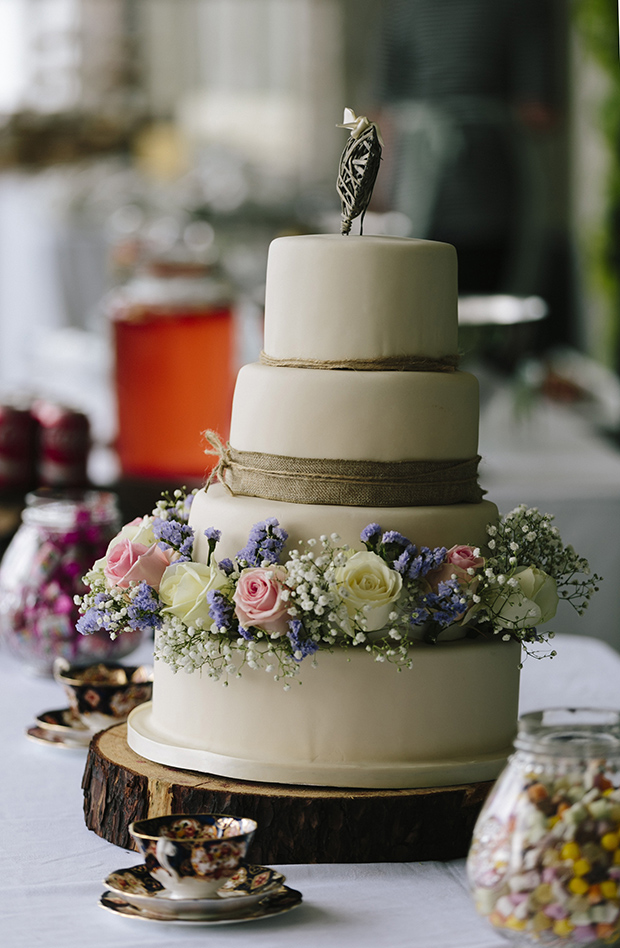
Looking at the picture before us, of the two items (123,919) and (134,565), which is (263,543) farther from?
(123,919)

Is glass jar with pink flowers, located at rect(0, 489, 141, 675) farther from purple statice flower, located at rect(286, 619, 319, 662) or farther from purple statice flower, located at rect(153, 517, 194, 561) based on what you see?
purple statice flower, located at rect(286, 619, 319, 662)

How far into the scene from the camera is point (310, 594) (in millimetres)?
1073

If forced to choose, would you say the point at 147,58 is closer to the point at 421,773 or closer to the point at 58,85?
the point at 58,85

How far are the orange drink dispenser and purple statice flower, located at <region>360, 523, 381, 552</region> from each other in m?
1.62

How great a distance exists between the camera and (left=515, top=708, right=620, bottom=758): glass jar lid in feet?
2.82

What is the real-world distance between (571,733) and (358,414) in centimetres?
39

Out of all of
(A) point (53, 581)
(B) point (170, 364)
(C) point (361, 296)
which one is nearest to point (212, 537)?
(C) point (361, 296)

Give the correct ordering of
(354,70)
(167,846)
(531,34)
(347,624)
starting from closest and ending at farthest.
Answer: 1. (167,846)
2. (347,624)
3. (531,34)
4. (354,70)

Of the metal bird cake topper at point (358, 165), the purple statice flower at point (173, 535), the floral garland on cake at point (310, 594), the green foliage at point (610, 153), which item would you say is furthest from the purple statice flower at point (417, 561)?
the green foliage at point (610, 153)

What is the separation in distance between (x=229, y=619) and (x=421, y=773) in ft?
0.74

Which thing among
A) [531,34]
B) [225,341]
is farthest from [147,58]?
[225,341]

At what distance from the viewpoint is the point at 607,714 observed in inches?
34.9

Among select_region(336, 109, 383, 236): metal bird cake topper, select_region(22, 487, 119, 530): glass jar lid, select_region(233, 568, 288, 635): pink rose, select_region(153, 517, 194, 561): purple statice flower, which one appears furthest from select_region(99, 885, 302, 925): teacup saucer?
select_region(22, 487, 119, 530): glass jar lid

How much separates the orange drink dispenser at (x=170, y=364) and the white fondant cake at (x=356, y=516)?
5.05ft
